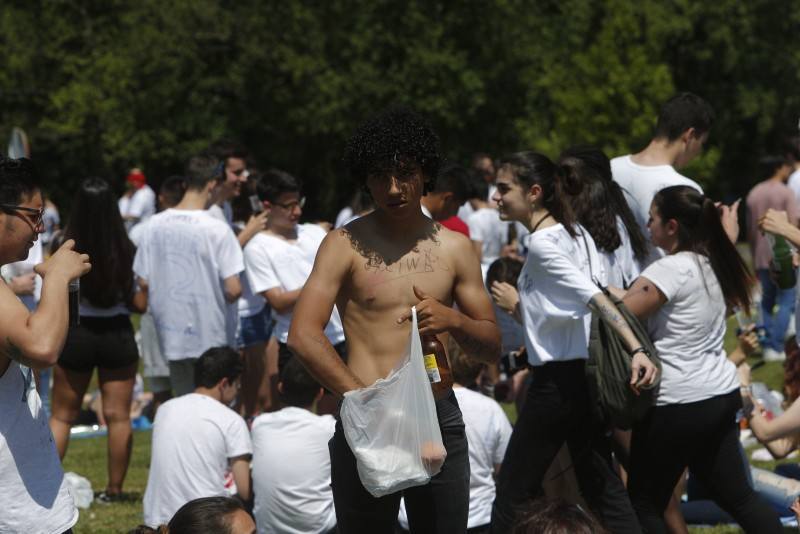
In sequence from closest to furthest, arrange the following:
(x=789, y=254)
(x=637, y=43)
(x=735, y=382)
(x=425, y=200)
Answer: (x=735, y=382)
(x=789, y=254)
(x=425, y=200)
(x=637, y=43)

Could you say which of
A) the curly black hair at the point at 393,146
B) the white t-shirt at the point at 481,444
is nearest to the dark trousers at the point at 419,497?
the curly black hair at the point at 393,146

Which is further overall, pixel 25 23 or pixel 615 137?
pixel 25 23

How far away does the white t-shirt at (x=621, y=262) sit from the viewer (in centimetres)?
621

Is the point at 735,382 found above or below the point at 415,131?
below

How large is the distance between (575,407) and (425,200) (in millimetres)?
3009

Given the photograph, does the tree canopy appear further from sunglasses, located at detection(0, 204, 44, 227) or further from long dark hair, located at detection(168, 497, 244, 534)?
sunglasses, located at detection(0, 204, 44, 227)

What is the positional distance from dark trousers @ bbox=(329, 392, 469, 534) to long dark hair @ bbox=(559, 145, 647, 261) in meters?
2.13

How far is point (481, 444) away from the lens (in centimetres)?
605

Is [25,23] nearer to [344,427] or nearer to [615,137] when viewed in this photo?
[615,137]

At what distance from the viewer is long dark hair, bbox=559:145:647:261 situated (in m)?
6.05

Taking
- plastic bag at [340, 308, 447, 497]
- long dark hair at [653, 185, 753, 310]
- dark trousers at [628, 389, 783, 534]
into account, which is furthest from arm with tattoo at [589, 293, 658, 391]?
plastic bag at [340, 308, 447, 497]

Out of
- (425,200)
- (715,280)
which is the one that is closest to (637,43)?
(425,200)

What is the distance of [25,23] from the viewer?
31562mm

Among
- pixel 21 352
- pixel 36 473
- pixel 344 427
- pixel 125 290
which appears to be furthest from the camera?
pixel 125 290
